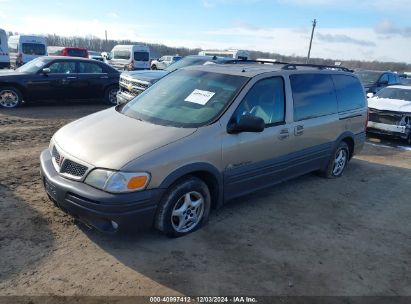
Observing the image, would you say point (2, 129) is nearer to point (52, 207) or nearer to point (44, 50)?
point (52, 207)

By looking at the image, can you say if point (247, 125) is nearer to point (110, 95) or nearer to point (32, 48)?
point (110, 95)

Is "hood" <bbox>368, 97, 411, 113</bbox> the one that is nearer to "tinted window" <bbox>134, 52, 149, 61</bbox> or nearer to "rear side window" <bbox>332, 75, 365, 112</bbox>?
"rear side window" <bbox>332, 75, 365, 112</bbox>

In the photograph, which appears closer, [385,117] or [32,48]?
[385,117]

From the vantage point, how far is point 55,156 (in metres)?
4.06

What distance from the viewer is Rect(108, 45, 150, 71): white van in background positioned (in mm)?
26562

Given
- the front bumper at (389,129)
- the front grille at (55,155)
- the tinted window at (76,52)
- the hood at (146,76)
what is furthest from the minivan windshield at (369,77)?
the tinted window at (76,52)

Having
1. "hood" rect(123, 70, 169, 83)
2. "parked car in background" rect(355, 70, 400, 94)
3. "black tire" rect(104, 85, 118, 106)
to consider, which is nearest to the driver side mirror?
"hood" rect(123, 70, 169, 83)

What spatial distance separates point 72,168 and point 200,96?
1704 mm

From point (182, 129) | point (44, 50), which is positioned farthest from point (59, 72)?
point (44, 50)

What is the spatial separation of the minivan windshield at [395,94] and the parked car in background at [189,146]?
253 inches

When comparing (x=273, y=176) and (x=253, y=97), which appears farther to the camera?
(x=273, y=176)

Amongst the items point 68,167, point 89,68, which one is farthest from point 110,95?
point 68,167

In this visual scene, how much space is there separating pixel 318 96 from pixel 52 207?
393 cm

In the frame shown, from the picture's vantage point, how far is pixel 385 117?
10.1 metres
